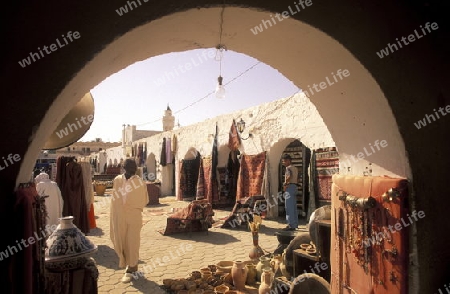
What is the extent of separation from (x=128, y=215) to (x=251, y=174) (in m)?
5.30

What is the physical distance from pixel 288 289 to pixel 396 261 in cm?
162

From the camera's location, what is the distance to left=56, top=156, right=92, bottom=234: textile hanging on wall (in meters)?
5.70

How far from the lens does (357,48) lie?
176 cm

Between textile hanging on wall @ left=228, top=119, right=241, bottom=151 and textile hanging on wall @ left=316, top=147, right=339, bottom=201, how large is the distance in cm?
335

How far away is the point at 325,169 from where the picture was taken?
686 cm

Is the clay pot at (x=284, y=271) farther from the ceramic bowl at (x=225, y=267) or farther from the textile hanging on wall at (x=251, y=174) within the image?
the textile hanging on wall at (x=251, y=174)

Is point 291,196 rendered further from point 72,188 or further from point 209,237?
point 72,188

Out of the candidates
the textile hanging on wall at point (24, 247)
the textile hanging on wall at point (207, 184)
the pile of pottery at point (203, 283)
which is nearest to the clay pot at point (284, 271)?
the pile of pottery at point (203, 283)

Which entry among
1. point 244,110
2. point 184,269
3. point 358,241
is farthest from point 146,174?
point 358,241

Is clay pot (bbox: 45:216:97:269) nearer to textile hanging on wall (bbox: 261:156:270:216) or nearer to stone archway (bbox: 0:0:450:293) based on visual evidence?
stone archway (bbox: 0:0:450:293)

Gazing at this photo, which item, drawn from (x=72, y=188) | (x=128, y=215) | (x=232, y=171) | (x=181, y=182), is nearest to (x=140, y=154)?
(x=181, y=182)

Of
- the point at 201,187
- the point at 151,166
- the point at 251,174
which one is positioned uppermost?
the point at 151,166

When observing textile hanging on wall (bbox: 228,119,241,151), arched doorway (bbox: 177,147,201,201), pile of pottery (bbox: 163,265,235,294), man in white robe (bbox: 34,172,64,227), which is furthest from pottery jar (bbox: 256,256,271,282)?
arched doorway (bbox: 177,147,201,201)

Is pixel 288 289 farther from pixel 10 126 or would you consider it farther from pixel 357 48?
pixel 10 126
